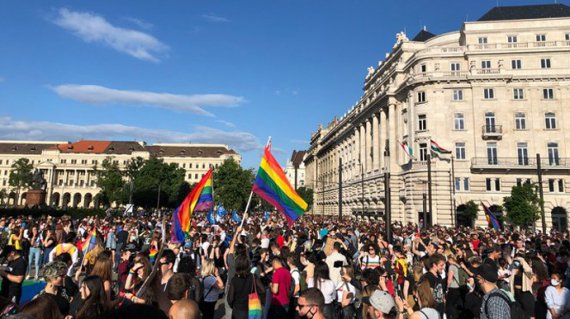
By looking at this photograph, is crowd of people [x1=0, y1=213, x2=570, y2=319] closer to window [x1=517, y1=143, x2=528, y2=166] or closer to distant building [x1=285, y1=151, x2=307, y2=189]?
window [x1=517, y1=143, x2=528, y2=166]

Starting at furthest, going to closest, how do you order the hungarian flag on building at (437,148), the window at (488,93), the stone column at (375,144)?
the stone column at (375,144) → the window at (488,93) → the hungarian flag on building at (437,148)

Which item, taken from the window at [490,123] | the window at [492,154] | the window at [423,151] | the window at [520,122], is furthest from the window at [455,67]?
the window at [423,151]

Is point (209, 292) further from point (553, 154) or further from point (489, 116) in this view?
point (553, 154)

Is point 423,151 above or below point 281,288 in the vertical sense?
above

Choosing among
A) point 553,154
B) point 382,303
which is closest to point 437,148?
point 553,154

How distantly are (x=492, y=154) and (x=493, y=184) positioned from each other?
3.67m

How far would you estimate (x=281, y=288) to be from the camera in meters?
6.78

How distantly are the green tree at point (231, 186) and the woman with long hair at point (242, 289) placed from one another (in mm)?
56375

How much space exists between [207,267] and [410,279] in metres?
4.52

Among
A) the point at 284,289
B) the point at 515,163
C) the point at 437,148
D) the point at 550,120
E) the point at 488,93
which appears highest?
the point at 488,93

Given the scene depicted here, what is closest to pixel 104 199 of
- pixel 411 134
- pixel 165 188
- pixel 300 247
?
pixel 165 188

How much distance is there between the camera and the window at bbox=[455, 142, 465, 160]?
45.0 meters

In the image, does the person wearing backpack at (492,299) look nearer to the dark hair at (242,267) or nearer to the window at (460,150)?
the dark hair at (242,267)

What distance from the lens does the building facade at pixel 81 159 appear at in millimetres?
122000
